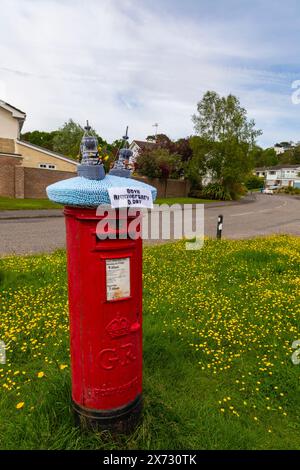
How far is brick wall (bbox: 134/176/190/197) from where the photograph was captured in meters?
32.5

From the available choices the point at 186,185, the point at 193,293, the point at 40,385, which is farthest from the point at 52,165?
the point at 40,385

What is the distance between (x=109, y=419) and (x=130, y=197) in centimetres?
150

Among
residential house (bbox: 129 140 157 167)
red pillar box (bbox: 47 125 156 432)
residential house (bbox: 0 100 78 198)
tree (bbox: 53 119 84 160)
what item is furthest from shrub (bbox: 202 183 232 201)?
red pillar box (bbox: 47 125 156 432)

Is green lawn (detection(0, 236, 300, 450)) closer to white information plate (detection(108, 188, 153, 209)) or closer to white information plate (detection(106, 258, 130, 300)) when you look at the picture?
white information plate (detection(106, 258, 130, 300))

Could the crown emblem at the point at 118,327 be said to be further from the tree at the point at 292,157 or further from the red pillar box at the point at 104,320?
the tree at the point at 292,157

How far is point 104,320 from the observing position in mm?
2121

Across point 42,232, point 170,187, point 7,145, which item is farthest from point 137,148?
point 42,232

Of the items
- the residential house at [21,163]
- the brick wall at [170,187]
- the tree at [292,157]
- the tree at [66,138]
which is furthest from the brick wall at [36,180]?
the tree at [292,157]

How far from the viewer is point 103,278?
6.82 feet

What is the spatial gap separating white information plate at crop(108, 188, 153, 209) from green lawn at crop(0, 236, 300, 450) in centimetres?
158

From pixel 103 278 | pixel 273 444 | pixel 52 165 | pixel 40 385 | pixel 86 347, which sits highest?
pixel 52 165

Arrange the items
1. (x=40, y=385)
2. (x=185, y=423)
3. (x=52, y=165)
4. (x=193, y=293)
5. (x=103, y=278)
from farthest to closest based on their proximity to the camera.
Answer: (x=52, y=165)
(x=193, y=293)
(x=40, y=385)
(x=185, y=423)
(x=103, y=278)
